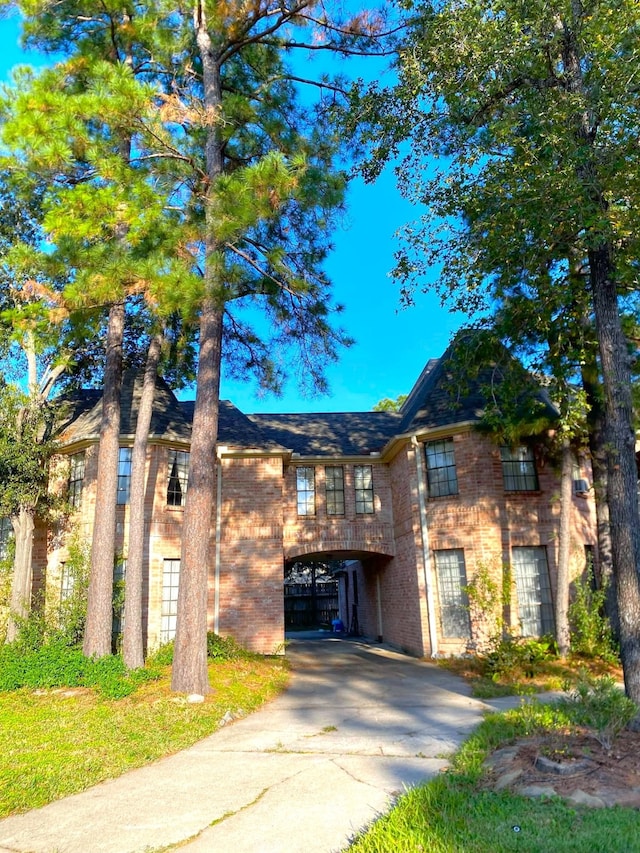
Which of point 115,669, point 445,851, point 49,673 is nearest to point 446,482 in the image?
point 115,669

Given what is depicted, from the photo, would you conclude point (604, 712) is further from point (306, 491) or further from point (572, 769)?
point (306, 491)

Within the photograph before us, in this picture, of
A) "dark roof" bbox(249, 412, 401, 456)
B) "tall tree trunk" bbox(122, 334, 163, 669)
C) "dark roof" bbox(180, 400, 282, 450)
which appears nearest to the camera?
"tall tree trunk" bbox(122, 334, 163, 669)

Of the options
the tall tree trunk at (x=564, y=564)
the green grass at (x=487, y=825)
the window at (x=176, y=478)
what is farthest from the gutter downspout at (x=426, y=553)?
the green grass at (x=487, y=825)

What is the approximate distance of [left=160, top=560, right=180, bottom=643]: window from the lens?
13750mm

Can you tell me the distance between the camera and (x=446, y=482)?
47.1 feet

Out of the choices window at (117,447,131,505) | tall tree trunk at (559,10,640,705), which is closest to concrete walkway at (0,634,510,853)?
Result: tall tree trunk at (559,10,640,705)

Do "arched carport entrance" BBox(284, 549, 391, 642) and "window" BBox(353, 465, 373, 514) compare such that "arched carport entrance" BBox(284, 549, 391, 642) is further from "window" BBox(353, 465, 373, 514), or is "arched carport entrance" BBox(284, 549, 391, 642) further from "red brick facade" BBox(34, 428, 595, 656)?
"red brick facade" BBox(34, 428, 595, 656)

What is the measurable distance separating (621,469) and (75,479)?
1184 centimetres

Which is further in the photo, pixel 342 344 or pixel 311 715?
pixel 342 344

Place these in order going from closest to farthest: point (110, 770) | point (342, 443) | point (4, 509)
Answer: point (110, 770) → point (4, 509) → point (342, 443)

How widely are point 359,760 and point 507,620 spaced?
7.73 m

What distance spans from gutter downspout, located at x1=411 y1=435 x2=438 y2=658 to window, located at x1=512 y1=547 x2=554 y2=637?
1.89m

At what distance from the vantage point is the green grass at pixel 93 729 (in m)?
5.86

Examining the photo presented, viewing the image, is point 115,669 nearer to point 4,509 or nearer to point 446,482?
point 4,509
